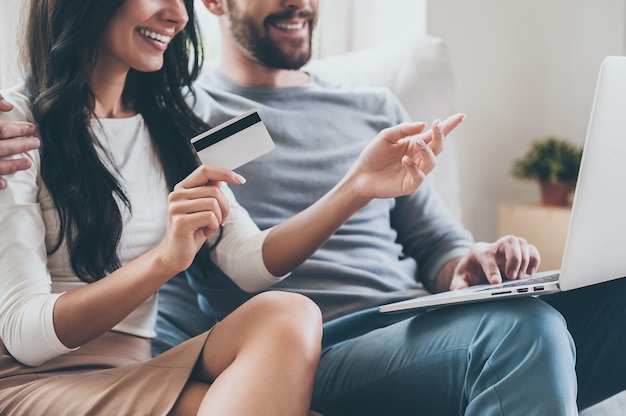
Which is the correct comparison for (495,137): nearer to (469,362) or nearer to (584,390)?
(584,390)

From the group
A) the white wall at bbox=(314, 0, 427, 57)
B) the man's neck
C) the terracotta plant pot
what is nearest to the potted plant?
the terracotta plant pot

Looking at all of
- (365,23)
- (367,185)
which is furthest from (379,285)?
(365,23)

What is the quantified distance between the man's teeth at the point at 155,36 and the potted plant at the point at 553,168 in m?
1.58

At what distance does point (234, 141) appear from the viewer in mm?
1073

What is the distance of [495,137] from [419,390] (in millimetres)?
1758

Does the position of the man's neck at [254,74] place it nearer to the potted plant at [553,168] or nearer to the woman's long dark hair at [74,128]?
the woman's long dark hair at [74,128]

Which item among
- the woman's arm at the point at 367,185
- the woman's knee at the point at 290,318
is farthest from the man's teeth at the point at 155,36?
the woman's knee at the point at 290,318

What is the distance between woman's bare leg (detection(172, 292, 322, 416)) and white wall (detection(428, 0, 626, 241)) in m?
1.68

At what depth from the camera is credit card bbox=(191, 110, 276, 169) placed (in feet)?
3.49

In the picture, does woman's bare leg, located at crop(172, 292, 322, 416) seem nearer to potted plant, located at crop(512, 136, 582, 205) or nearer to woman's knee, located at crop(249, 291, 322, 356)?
woman's knee, located at crop(249, 291, 322, 356)

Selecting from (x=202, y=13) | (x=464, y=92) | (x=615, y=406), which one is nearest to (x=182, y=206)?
(x=615, y=406)

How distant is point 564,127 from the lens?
286cm

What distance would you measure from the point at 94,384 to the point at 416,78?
3.55 feet

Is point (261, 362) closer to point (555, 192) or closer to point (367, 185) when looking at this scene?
point (367, 185)
